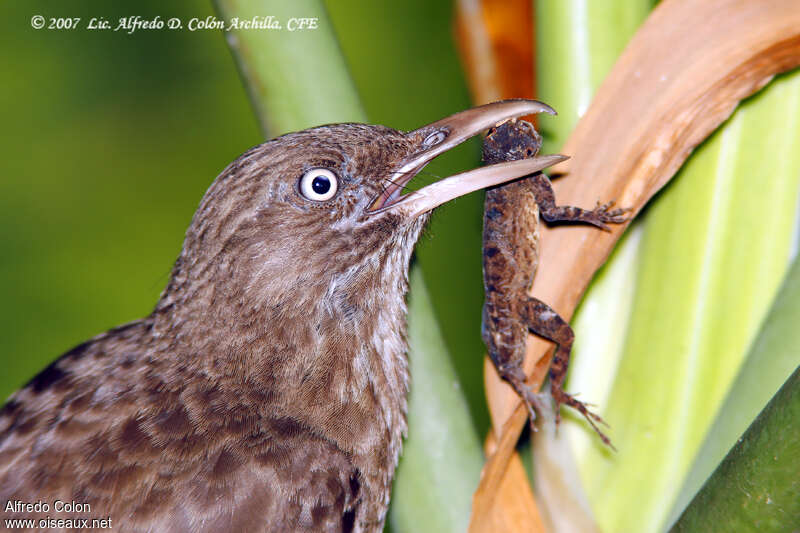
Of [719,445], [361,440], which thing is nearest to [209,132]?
[361,440]

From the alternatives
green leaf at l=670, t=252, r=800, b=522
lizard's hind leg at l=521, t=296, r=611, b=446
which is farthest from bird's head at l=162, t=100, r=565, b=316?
green leaf at l=670, t=252, r=800, b=522

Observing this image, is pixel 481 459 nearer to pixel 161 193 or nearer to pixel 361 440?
pixel 361 440

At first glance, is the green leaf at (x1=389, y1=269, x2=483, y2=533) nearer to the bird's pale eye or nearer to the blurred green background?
the bird's pale eye

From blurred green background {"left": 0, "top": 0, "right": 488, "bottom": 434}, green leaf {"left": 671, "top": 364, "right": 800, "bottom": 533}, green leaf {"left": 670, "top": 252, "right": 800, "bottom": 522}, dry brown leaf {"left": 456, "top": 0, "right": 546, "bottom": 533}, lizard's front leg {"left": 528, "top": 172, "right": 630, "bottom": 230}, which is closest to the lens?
green leaf {"left": 671, "top": 364, "right": 800, "bottom": 533}

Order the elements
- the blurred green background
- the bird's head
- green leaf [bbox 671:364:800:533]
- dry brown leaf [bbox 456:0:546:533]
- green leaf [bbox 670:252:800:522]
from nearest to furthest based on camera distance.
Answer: green leaf [bbox 671:364:800:533]
green leaf [bbox 670:252:800:522]
the bird's head
dry brown leaf [bbox 456:0:546:533]
the blurred green background

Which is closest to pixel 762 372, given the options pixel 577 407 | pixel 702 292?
pixel 702 292
